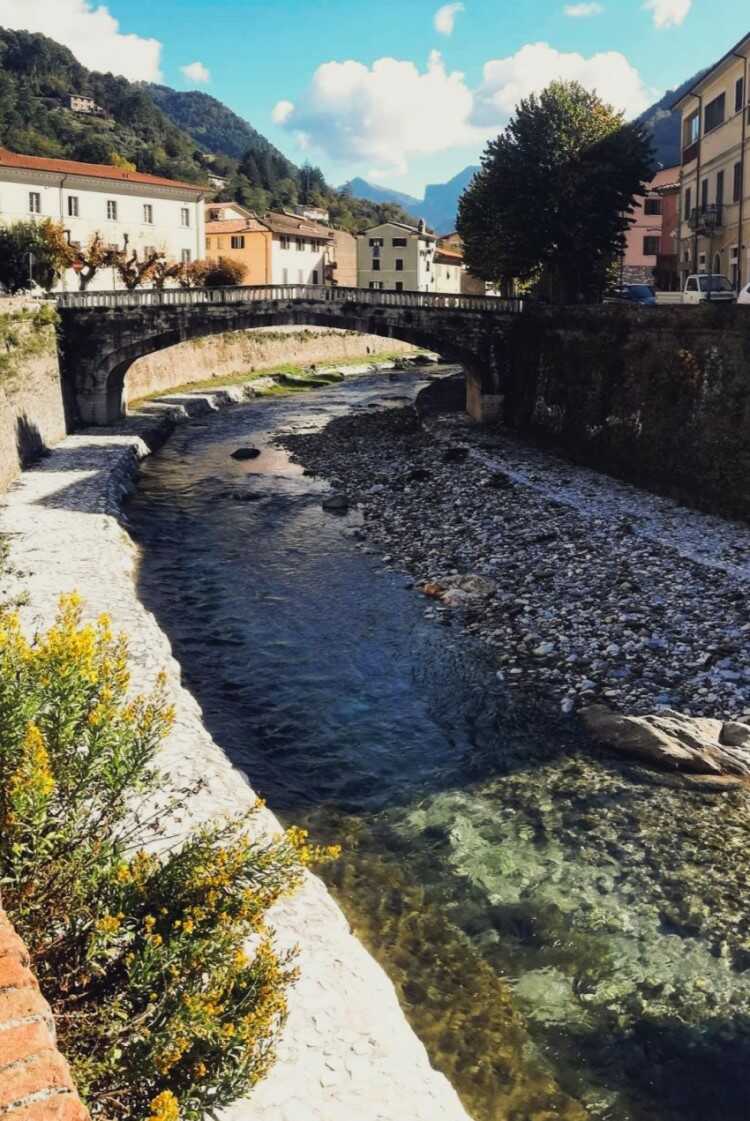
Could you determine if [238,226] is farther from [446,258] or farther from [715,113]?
[715,113]

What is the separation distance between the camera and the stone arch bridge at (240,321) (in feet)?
171

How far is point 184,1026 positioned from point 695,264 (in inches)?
2128

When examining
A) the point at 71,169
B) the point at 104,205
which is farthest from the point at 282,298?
the point at 104,205

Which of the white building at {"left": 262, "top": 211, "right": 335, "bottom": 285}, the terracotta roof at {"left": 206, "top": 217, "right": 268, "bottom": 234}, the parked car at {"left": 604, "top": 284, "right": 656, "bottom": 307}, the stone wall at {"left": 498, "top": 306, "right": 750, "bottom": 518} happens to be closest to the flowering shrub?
the stone wall at {"left": 498, "top": 306, "right": 750, "bottom": 518}

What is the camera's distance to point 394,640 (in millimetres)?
23453

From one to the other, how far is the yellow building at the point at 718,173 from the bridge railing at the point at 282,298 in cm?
1034

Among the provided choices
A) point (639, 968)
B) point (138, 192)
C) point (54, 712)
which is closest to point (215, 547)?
point (639, 968)

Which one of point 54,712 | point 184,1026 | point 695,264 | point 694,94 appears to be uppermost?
point 694,94

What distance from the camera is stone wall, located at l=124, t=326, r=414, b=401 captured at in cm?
6469

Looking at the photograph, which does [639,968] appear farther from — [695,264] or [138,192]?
Answer: [138,192]

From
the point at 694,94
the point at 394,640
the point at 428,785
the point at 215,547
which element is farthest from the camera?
the point at 694,94

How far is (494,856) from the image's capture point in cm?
1446

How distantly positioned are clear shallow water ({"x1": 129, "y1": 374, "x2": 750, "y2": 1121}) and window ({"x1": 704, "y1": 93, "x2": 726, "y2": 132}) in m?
35.1

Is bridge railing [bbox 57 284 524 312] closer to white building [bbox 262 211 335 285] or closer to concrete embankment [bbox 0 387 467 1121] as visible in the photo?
concrete embankment [bbox 0 387 467 1121]
